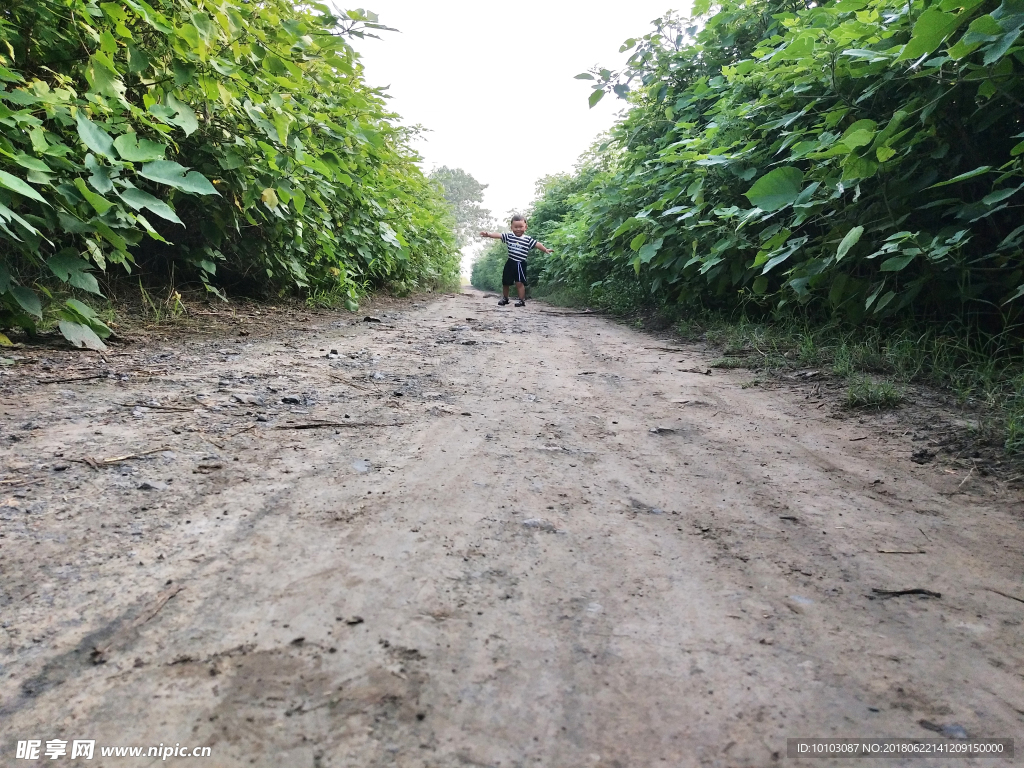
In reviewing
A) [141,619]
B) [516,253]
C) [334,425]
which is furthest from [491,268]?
[141,619]

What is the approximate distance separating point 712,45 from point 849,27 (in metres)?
2.93

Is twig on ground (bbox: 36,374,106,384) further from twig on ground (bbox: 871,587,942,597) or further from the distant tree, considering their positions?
the distant tree

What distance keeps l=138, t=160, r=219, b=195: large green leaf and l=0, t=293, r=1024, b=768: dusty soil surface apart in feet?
2.90

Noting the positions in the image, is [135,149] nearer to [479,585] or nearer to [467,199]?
[479,585]

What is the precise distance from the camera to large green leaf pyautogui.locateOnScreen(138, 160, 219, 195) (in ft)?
7.93

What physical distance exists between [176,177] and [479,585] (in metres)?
2.33

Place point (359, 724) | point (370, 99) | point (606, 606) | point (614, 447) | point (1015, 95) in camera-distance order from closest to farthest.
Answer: point (359, 724) < point (606, 606) < point (614, 447) < point (1015, 95) < point (370, 99)

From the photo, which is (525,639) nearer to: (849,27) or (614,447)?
(614,447)

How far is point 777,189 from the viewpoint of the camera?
125 inches

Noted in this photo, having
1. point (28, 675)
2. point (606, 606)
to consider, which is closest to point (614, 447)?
point (606, 606)

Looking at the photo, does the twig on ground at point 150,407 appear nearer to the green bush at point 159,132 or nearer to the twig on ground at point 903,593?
the green bush at point 159,132

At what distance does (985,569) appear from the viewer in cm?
130

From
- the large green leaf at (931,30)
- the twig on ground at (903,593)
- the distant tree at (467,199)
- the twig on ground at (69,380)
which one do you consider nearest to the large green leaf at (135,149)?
the twig on ground at (69,380)

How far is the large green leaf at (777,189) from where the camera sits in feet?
10.3
